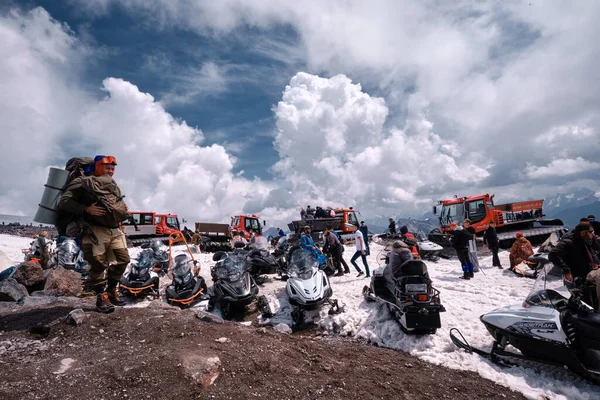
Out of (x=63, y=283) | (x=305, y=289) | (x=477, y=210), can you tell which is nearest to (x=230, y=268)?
(x=305, y=289)

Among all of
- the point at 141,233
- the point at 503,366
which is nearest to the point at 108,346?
the point at 503,366

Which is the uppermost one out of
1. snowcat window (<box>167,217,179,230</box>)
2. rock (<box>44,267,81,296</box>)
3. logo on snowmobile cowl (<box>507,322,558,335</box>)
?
snowcat window (<box>167,217,179,230</box>)

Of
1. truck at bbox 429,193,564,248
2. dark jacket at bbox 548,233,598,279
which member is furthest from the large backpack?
truck at bbox 429,193,564,248

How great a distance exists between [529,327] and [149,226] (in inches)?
914

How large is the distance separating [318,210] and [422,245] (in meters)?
7.72

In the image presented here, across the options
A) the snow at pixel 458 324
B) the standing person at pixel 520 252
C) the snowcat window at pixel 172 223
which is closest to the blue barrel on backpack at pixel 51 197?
the snow at pixel 458 324

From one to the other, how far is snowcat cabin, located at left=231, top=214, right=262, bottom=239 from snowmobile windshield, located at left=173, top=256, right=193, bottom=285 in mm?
13713

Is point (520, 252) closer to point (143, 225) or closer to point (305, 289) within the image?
point (305, 289)

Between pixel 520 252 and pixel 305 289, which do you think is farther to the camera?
pixel 520 252

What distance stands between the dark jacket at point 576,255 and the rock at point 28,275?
12.9m

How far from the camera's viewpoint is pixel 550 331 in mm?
3953

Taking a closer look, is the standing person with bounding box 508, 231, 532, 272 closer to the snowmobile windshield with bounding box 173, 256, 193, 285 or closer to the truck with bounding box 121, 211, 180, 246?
the snowmobile windshield with bounding box 173, 256, 193, 285

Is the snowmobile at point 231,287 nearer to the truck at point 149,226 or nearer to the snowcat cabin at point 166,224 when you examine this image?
the truck at point 149,226

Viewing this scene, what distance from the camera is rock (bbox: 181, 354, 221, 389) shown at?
2965 mm
